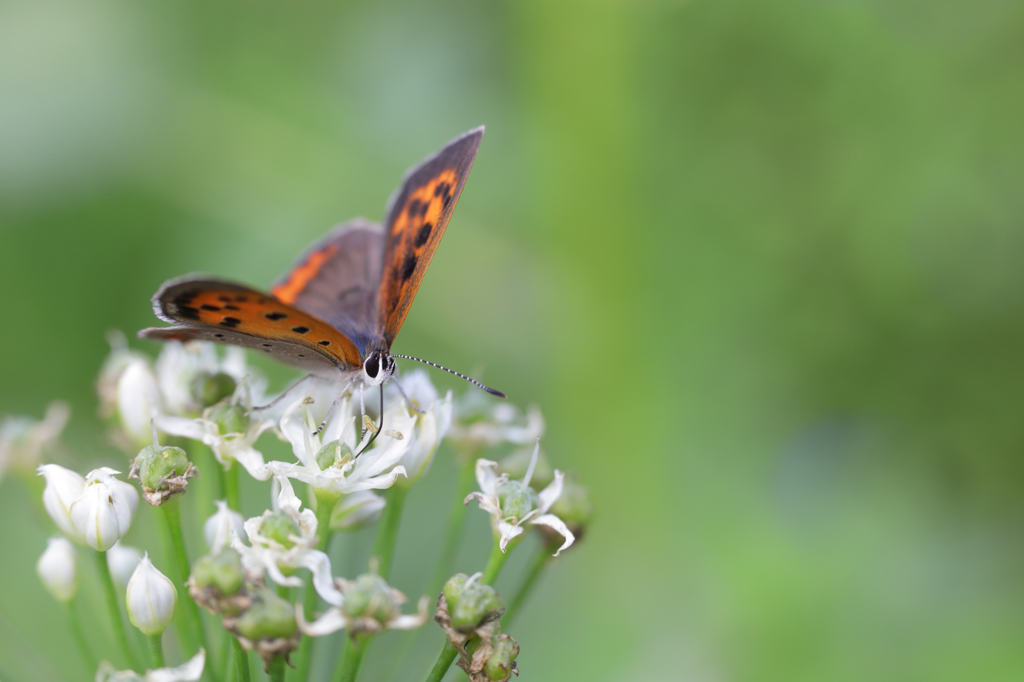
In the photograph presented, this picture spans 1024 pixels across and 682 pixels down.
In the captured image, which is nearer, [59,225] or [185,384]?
[185,384]

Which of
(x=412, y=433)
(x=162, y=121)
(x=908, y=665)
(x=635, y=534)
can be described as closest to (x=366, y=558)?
(x=412, y=433)

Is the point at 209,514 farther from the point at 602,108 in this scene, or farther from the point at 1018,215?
the point at 1018,215

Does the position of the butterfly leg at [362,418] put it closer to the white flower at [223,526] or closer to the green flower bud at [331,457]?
the green flower bud at [331,457]

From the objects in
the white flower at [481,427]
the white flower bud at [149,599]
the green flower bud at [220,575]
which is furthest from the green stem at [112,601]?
the white flower at [481,427]

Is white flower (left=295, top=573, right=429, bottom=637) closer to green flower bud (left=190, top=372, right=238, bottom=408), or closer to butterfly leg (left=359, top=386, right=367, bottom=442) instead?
butterfly leg (left=359, top=386, right=367, bottom=442)

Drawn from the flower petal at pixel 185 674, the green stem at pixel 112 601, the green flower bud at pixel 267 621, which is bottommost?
the green stem at pixel 112 601

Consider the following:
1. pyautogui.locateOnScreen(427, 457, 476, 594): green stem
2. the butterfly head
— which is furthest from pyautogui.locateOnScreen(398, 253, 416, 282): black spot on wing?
pyautogui.locateOnScreen(427, 457, 476, 594): green stem
